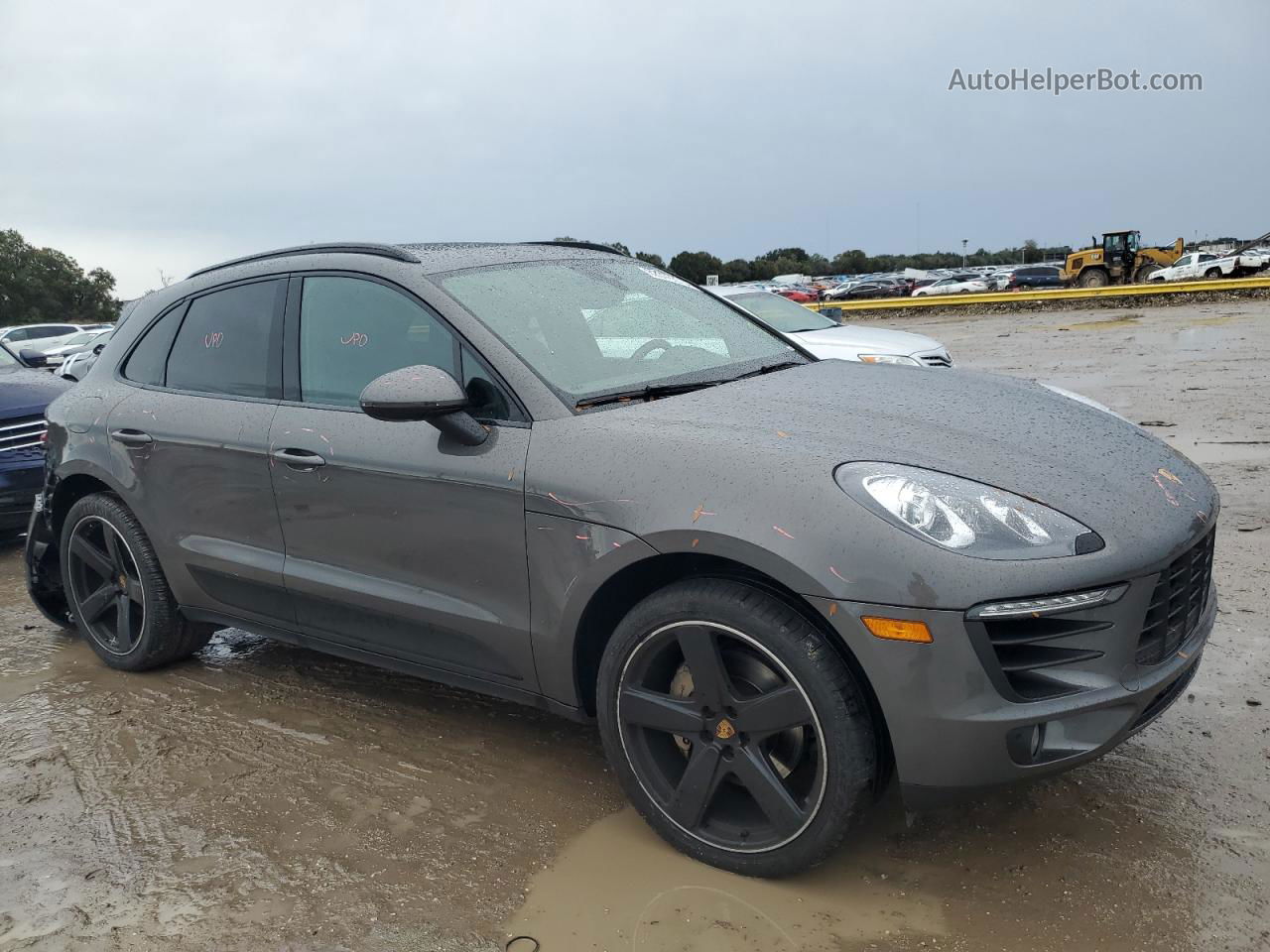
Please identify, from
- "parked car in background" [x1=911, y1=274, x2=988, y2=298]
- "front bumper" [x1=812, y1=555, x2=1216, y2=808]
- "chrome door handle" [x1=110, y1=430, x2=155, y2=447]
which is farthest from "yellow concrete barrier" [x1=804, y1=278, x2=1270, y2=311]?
"parked car in background" [x1=911, y1=274, x2=988, y2=298]

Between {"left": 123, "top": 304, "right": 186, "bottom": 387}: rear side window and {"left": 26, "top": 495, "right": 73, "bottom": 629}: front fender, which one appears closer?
{"left": 123, "top": 304, "right": 186, "bottom": 387}: rear side window

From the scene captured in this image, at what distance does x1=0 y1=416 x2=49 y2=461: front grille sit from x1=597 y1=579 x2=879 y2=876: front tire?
5385mm

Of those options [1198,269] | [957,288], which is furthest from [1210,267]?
[957,288]

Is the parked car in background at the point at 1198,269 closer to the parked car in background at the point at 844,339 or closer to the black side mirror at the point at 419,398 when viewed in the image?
the parked car in background at the point at 844,339

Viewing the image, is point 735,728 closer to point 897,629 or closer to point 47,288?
point 897,629

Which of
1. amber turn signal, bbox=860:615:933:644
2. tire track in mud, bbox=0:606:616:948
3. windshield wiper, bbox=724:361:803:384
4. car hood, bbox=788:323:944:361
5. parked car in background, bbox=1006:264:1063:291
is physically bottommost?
tire track in mud, bbox=0:606:616:948

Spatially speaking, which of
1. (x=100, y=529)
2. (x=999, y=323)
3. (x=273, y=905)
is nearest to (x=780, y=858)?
(x=273, y=905)

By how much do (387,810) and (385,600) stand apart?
0.63 metres

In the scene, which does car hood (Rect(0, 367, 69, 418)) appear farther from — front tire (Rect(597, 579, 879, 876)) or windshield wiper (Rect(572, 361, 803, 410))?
front tire (Rect(597, 579, 879, 876))

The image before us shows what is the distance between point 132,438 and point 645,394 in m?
2.21

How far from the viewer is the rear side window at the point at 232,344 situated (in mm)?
3889

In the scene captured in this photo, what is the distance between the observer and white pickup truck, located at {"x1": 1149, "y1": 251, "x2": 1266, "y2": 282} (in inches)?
1449

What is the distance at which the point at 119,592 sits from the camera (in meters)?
4.55

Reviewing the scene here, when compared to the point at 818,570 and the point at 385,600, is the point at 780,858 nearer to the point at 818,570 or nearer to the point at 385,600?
the point at 818,570
